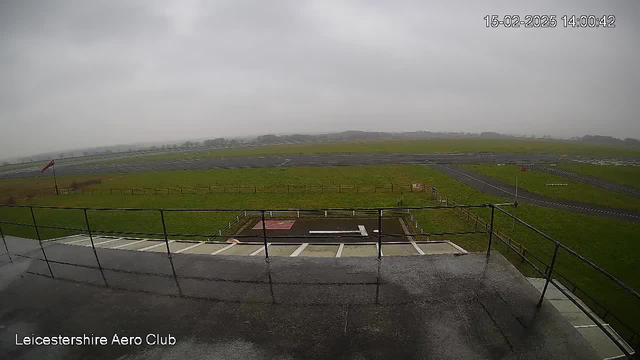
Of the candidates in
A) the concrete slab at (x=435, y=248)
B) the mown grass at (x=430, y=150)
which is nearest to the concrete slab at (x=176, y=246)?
the concrete slab at (x=435, y=248)

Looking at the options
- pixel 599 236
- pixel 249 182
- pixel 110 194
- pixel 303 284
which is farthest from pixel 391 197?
pixel 110 194

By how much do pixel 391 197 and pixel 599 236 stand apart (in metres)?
14.8

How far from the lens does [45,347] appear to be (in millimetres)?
3492

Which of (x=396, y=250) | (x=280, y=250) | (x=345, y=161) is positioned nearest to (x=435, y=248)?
(x=396, y=250)

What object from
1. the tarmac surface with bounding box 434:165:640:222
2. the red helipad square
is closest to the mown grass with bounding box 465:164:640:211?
the tarmac surface with bounding box 434:165:640:222

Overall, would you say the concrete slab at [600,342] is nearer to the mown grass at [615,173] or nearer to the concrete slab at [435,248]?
the concrete slab at [435,248]

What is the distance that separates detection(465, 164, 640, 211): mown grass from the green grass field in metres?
6.78

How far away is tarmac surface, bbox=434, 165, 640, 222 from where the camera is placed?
2153 centimetres

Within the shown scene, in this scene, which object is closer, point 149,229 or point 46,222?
point 149,229

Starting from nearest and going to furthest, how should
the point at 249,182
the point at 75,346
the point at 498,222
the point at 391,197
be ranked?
the point at 75,346, the point at 498,222, the point at 391,197, the point at 249,182

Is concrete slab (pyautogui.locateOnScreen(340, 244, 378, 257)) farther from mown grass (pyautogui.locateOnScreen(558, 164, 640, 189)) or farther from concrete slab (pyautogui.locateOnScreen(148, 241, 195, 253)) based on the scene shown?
mown grass (pyautogui.locateOnScreen(558, 164, 640, 189))

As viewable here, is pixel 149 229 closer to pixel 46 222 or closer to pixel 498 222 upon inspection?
pixel 46 222

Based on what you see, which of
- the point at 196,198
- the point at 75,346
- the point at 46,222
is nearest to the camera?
the point at 75,346

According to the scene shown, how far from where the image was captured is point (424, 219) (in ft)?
63.9
